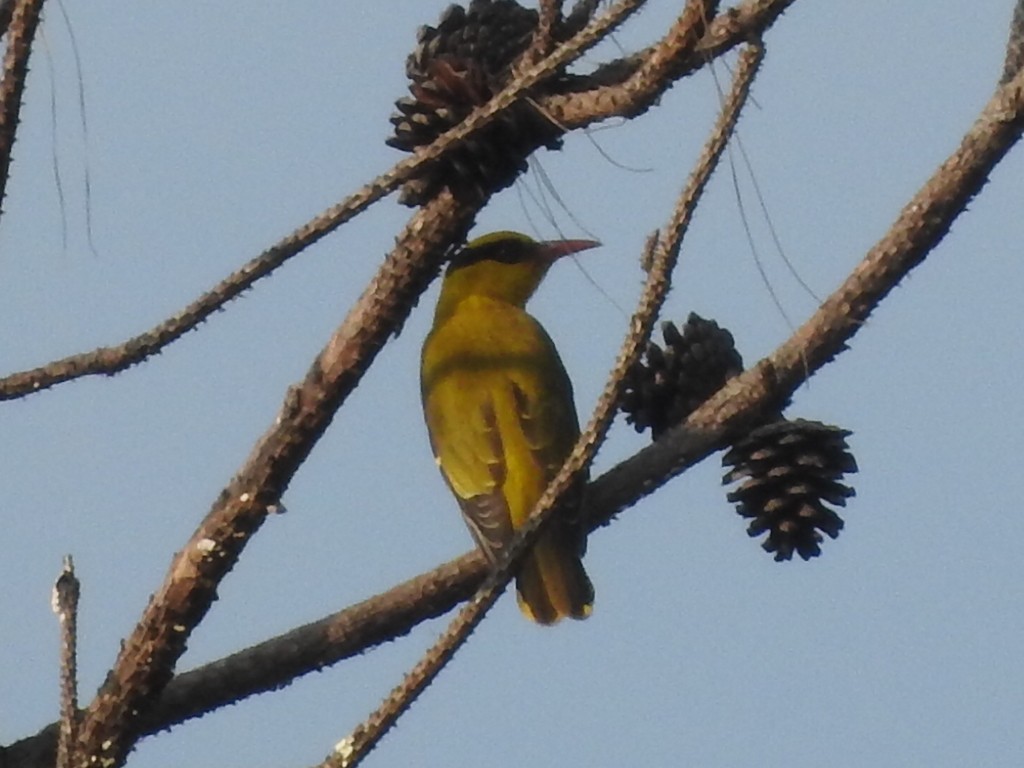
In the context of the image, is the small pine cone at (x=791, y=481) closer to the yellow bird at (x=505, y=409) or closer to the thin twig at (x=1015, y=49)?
the yellow bird at (x=505, y=409)

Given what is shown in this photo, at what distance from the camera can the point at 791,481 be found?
353 cm

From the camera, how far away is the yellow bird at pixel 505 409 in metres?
4.48

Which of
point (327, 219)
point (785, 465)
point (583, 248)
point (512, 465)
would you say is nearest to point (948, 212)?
point (785, 465)

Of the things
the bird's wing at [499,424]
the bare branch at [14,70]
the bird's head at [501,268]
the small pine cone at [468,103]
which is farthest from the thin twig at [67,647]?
the bird's head at [501,268]

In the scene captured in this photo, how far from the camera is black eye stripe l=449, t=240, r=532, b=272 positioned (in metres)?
5.92

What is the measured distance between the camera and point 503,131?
10.00ft

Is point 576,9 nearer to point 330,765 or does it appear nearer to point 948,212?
point 948,212

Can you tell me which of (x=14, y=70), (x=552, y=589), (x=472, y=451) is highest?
(x=472, y=451)

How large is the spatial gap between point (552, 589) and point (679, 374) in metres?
0.96

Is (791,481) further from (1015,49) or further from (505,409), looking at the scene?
(505,409)

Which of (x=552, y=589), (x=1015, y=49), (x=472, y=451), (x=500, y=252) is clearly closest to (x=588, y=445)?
(x=1015, y=49)

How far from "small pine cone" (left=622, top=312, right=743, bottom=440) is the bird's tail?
799mm

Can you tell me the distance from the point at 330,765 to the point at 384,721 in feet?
0.31

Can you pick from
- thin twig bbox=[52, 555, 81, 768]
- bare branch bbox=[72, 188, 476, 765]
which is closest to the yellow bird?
bare branch bbox=[72, 188, 476, 765]
